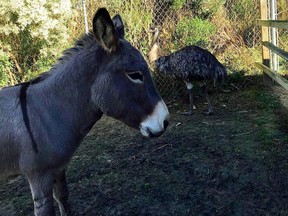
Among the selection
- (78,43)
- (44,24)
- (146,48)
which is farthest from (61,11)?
(78,43)

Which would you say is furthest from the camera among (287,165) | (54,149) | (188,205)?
(287,165)

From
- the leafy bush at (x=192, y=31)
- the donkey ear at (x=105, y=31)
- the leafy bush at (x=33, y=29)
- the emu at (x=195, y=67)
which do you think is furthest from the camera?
the leafy bush at (x=192, y=31)

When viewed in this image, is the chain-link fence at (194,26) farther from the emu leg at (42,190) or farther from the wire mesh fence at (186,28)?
the emu leg at (42,190)

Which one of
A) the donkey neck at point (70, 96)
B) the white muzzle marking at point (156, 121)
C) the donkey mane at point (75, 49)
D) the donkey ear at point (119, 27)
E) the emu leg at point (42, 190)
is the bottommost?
the emu leg at point (42, 190)

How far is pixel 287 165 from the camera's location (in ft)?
13.7

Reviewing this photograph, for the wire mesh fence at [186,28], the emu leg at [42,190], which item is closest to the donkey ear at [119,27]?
the emu leg at [42,190]

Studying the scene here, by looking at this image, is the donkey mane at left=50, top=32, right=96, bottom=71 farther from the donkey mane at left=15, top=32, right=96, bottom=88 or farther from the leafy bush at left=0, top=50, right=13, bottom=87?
the leafy bush at left=0, top=50, right=13, bottom=87

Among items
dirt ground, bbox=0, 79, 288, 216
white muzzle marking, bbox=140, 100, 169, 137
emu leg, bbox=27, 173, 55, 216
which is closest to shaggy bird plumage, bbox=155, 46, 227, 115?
dirt ground, bbox=0, 79, 288, 216

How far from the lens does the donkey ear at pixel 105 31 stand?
8.13ft

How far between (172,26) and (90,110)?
5525 millimetres

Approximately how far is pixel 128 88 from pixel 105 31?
388 mm

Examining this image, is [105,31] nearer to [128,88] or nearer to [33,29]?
[128,88]

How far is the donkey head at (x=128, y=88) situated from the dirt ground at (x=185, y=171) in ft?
4.15

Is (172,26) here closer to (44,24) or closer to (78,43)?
(44,24)
